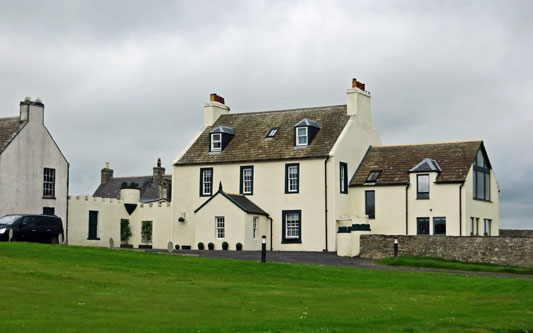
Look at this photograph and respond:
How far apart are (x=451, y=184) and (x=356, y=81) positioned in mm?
11365

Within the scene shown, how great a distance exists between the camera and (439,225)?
5569 centimetres

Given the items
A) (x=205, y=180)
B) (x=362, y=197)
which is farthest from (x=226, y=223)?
(x=362, y=197)

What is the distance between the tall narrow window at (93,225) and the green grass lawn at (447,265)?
25.5 metres

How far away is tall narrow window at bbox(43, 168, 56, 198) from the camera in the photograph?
5822cm

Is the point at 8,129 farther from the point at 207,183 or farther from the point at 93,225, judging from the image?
the point at 207,183

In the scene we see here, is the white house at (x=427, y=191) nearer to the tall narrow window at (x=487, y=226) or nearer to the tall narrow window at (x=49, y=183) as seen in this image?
the tall narrow window at (x=487, y=226)

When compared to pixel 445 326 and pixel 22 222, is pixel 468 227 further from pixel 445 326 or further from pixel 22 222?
pixel 445 326

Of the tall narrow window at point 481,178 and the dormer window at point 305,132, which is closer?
the tall narrow window at point 481,178

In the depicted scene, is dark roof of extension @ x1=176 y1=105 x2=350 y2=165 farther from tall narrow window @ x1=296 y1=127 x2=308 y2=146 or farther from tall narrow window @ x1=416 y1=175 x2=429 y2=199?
tall narrow window @ x1=416 y1=175 x2=429 y2=199

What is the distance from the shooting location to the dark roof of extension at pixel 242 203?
190 feet

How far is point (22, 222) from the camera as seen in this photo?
47688 mm

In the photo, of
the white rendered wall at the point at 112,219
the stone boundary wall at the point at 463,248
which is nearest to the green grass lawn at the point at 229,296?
the stone boundary wall at the point at 463,248

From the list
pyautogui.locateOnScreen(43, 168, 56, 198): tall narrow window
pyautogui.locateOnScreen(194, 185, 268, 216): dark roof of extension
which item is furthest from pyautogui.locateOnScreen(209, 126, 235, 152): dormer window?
pyautogui.locateOnScreen(43, 168, 56, 198): tall narrow window

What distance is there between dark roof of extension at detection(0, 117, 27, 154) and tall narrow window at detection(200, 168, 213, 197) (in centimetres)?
1402
